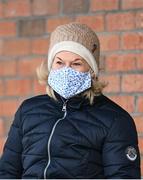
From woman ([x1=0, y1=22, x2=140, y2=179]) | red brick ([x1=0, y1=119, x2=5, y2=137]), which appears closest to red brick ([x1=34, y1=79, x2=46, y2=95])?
red brick ([x1=0, y1=119, x2=5, y2=137])

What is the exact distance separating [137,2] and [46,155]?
1.64m

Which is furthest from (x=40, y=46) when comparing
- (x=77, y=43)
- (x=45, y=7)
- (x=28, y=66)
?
(x=77, y=43)

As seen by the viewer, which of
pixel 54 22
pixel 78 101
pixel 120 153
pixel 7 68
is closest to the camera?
pixel 120 153

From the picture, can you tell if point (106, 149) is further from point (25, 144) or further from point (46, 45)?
point (46, 45)

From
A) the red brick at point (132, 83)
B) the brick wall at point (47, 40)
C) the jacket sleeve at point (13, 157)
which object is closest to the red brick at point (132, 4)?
the brick wall at point (47, 40)

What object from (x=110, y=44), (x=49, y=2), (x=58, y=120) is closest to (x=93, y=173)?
(x=58, y=120)

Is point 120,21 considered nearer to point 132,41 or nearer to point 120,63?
point 132,41

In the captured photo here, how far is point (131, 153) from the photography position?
249cm

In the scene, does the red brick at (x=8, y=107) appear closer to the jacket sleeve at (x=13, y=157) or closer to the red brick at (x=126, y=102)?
the red brick at (x=126, y=102)

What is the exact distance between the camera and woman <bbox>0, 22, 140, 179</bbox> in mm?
2479

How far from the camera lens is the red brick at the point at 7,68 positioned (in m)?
4.12

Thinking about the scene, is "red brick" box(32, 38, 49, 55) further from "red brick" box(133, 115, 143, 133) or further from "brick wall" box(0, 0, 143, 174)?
"red brick" box(133, 115, 143, 133)

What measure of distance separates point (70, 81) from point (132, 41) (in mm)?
1290

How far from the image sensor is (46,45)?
159 inches
